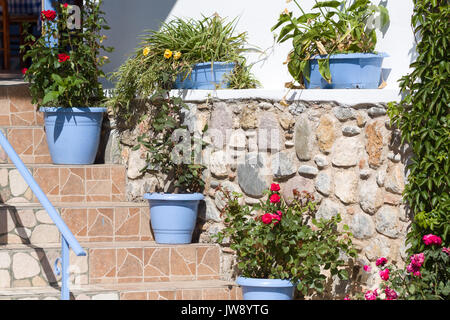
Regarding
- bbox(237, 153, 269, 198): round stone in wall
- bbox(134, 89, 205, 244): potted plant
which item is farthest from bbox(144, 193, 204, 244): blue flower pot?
bbox(237, 153, 269, 198): round stone in wall

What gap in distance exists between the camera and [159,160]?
16.0ft

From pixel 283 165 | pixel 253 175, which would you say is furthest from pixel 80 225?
pixel 283 165

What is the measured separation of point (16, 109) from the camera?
18.2 feet

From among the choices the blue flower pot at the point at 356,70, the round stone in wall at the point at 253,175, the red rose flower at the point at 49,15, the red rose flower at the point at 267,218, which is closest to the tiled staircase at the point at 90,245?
the round stone in wall at the point at 253,175

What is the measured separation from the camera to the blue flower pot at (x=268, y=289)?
4145 millimetres

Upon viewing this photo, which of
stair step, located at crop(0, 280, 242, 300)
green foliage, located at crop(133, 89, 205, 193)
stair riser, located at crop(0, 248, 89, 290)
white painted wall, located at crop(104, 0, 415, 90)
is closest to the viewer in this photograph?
white painted wall, located at crop(104, 0, 415, 90)

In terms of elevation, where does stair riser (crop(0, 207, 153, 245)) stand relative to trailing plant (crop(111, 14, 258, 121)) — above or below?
below

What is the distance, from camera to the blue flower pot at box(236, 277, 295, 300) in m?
4.14

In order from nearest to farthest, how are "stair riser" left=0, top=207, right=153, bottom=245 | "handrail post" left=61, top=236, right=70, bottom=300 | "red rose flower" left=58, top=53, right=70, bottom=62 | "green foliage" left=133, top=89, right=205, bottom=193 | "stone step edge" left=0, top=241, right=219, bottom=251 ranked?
"handrail post" left=61, top=236, right=70, bottom=300, "stone step edge" left=0, top=241, right=219, bottom=251, "stair riser" left=0, top=207, right=153, bottom=245, "green foliage" left=133, top=89, right=205, bottom=193, "red rose flower" left=58, top=53, right=70, bottom=62

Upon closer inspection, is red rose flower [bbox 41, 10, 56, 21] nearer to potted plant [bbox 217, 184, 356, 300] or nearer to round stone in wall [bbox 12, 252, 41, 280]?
round stone in wall [bbox 12, 252, 41, 280]

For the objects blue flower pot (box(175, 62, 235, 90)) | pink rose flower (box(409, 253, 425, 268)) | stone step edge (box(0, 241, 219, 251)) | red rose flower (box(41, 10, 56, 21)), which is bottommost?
stone step edge (box(0, 241, 219, 251))

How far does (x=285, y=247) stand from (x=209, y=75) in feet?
4.29

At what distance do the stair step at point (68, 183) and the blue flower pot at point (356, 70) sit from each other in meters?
1.78

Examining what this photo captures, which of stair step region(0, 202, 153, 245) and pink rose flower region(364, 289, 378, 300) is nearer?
pink rose flower region(364, 289, 378, 300)
